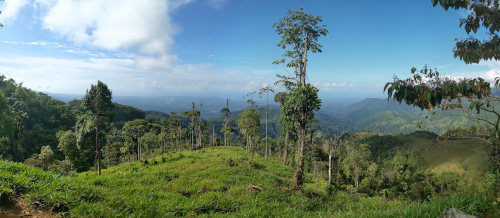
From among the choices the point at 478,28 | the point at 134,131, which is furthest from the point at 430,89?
the point at 134,131

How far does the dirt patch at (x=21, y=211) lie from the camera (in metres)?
5.28

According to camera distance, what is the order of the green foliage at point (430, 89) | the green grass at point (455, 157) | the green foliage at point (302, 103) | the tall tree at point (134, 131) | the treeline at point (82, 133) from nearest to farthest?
1. the green foliage at point (430, 89)
2. the green foliage at point (302, 103)
3. the treeline at point (82, 133)
4. the tall tree at point (134, 131)
5. the green grass at point (455, 157)

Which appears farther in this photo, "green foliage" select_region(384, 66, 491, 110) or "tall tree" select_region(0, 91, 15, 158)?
"tall tree" select_region(0, 91, 15, 158)

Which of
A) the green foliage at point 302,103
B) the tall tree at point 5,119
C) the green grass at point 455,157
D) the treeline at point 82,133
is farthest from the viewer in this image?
the green grass at point 455,157

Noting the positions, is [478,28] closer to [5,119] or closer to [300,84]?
[300,84]

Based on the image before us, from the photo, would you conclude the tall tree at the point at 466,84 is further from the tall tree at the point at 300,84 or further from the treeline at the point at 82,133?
the treeline at the point at 82,133

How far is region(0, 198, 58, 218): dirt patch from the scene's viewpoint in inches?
208

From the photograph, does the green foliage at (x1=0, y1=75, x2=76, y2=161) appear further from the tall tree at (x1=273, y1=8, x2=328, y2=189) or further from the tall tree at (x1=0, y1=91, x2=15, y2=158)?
the tall tree at (x1=273, y1=8, x2=328, y2=189)

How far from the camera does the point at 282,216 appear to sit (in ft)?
27.7

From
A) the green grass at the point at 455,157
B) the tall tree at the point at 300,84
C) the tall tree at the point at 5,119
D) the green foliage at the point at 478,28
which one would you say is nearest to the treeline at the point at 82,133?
the tall tree at the point at 5,119

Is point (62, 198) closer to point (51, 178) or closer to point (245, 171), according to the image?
point (51, 178)

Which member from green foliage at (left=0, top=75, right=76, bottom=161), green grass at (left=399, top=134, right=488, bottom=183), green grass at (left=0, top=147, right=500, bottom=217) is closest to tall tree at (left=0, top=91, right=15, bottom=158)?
green foliage at (left=0, top=75, right=76, bottom=161)

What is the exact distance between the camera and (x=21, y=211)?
18.1 feet

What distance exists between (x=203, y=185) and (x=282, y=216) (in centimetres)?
567
